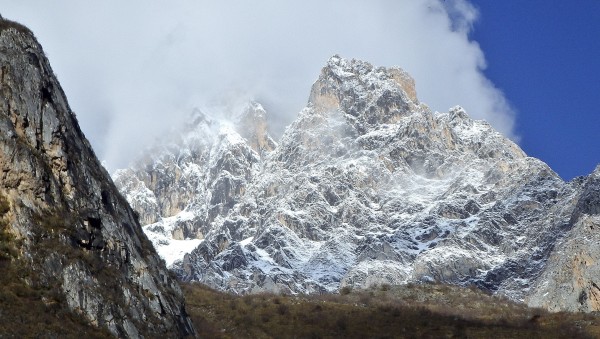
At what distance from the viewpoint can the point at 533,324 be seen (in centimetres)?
9100

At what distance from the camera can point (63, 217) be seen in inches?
2264

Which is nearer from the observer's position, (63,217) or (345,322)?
(63,217)

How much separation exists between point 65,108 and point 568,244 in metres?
141

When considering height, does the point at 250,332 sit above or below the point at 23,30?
below

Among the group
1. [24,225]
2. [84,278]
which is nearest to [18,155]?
[24,225]

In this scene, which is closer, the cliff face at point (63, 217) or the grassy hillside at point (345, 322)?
the cliff face at point (63, 217)

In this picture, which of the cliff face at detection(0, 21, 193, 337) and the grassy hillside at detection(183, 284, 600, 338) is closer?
the cliff face at detection(0, 21, 193, 337)

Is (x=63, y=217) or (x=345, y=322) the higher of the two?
(x=345, y=322)

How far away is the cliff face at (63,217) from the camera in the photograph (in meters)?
53.7

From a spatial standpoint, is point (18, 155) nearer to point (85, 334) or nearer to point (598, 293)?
point (85, 334)

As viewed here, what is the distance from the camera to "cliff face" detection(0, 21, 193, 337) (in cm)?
5369

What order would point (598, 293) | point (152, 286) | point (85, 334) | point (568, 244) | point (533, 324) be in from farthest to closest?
point (568, 244), point (598, 293), point (533, 324), point (152, 286), point (85, 334)

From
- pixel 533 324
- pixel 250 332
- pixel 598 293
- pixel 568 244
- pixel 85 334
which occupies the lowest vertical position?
pixel 85 334

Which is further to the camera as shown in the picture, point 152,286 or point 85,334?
point 152,286
